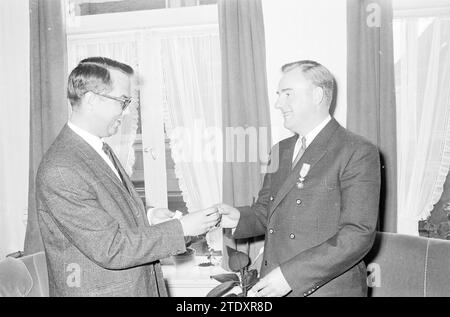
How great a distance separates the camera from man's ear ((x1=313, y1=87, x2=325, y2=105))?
1.90 m

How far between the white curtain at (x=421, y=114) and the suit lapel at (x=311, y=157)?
5.59ft

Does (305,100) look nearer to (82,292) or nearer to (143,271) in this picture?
(143,271)

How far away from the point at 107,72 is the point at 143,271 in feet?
2.82

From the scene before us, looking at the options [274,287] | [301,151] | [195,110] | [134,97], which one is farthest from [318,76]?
[134,97]

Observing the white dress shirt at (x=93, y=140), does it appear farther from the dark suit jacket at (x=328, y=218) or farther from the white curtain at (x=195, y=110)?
the white curtain at (x=195, y=110)

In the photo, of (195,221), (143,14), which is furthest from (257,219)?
(143,14)

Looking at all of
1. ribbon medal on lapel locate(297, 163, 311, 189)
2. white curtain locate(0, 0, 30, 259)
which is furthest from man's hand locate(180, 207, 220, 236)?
white curtain locate(0, 0, 30, 259)

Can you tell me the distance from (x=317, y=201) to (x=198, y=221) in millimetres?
521

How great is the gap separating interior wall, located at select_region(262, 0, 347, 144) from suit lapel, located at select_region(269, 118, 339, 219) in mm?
1518

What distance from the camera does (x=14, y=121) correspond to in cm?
360

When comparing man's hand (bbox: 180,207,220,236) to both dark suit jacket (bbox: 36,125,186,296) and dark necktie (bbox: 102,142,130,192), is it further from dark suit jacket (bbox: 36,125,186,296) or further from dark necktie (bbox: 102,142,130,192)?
dark necktie (bbox: 102,142,130,192)

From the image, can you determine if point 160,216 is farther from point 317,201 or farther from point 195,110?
point 195,110

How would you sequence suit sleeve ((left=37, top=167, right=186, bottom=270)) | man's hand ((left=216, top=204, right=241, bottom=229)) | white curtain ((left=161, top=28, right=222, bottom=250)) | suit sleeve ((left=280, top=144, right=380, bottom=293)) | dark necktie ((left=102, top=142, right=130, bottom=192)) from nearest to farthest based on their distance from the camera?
suit sleeve ((left=37, top=167, right=186, bottom=270)) → suit sleeve ((left=280, top=144, right=380, bottom=293)) → dark necktie ((left=102, top=142, right=130, bottom=192)) → man's hand ((left=216, top=204, right=241, bottom=229)) → white curtain ((left=161, top=28, right=222, bottom=250))
